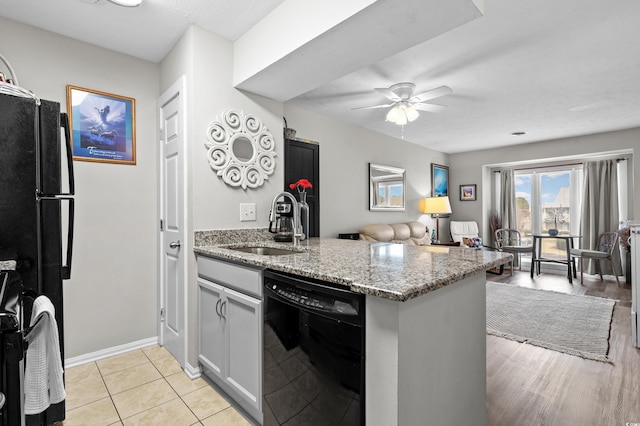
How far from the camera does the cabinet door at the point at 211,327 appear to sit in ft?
5.96

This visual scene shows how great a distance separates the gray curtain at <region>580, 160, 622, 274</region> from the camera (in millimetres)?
5031

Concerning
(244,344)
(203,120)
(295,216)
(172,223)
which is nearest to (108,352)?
(172,223)

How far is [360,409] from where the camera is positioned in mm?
1016

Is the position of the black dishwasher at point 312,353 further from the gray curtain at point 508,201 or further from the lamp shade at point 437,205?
the gray curtain at point 508,201

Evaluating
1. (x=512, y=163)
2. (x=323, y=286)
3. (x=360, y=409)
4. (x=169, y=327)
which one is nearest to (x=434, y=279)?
(x=323, y=286)

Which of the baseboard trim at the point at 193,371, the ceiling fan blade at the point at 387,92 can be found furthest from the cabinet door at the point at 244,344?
the ceiling fan blade at the point at 387,92

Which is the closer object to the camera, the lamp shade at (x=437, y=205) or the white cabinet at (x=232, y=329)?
the white cabinet at (x=232, y=329)

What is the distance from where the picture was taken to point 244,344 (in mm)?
1617

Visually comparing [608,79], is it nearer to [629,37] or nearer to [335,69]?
[629,37]

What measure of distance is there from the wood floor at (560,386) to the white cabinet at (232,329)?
132 cm

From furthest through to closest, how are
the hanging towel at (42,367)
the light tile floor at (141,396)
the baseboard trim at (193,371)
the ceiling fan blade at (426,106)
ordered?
the ceiling fan blade at (426,106)
the baseboard trim at (193,371)
the light tile floor at (141,396)
the hanging towel at (42,367)

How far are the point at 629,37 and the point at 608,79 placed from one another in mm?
845

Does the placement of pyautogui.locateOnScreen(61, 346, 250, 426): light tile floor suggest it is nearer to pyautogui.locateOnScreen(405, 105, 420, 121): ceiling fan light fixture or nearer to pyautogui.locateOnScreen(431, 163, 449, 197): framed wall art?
pyautogui.locateOnScreen(405, 105, 420, 121): ceiling fan light fixture

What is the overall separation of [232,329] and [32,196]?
109cm
